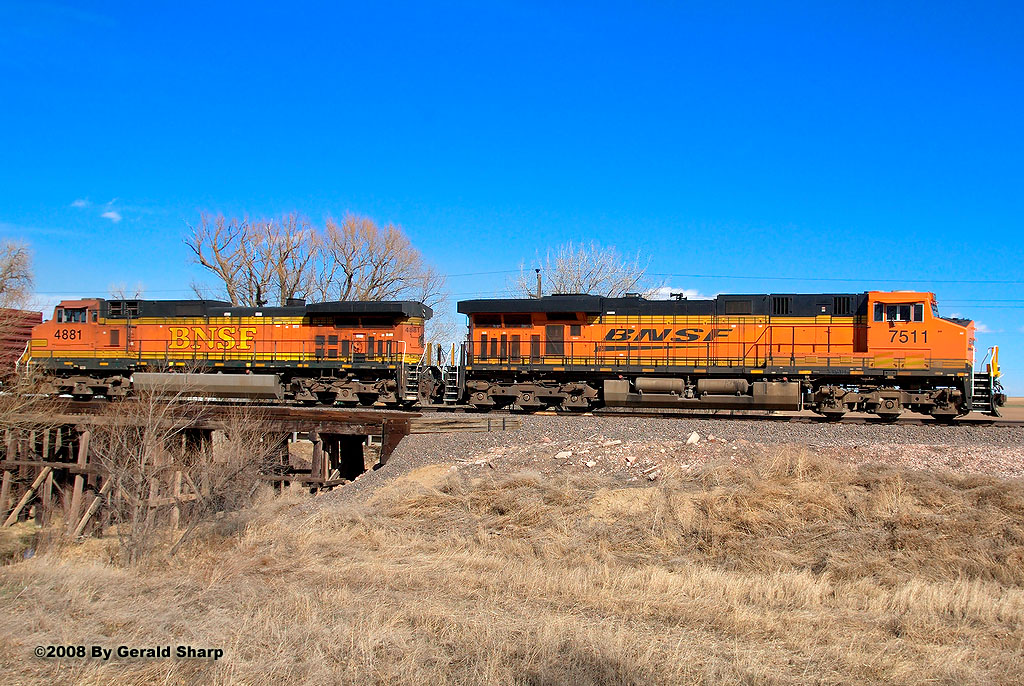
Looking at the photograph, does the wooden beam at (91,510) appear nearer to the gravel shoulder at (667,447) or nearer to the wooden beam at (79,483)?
the wooden beam at (79,483)

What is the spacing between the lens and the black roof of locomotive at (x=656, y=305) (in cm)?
1870

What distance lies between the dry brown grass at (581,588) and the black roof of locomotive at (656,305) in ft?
22.6

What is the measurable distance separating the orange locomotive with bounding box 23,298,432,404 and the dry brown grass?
6.75m

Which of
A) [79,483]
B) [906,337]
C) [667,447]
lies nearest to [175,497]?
[79,483]

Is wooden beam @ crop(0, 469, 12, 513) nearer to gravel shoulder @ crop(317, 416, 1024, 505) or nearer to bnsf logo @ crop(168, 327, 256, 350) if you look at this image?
bnsf logo @ crop(168, 327, 256, 350)

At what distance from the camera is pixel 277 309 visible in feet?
73.6

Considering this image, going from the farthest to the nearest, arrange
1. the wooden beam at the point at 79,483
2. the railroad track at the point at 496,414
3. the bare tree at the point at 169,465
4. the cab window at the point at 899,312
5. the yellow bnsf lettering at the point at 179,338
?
the yellow bnsf lettering at the point at 179,338 → the cab window at the point at 899,312 → the wooden beam at the point at 79,483 → the railroad track at the point at 496,414 → the bare tree at the point at 169,465

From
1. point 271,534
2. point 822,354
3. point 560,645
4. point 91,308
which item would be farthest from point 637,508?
point 91,308

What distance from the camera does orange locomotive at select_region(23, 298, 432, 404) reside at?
2108 centimetres

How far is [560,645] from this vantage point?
738 centimetres

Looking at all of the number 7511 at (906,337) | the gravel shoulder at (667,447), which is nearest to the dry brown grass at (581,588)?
the gravel shoulder at (667,447)

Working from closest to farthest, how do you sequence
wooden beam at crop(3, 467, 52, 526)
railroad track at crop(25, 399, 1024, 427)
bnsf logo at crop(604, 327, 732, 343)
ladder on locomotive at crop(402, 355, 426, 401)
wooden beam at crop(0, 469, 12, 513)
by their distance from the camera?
railroad track at crop(25, 399, 1024, 427) < wooden beam at crop(3, 467, 52, 526) < wooden beam at crop(0, 469, 12, 513) < bnsf logo at crop(604, 327, 732, 343) < ladder on locomotive at crop(402, 355, 426, 401)

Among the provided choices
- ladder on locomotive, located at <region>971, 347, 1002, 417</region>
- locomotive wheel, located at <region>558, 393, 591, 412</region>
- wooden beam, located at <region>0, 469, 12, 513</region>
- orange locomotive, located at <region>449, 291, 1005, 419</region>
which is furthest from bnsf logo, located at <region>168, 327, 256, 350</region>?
ladder on locomotive, located at <region>971, 347, 1002, 417</region>

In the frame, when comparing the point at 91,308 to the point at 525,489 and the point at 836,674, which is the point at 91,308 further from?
the point at 836,674
